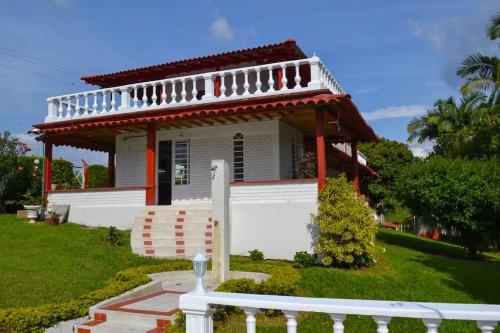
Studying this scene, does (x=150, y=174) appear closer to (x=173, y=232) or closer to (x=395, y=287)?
(x=173, y=232)

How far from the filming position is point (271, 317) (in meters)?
6.50

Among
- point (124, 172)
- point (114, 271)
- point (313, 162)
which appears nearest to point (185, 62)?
point (124, 172)

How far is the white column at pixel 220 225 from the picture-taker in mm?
7562

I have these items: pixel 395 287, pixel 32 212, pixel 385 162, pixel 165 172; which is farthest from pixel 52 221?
pixel 385 162

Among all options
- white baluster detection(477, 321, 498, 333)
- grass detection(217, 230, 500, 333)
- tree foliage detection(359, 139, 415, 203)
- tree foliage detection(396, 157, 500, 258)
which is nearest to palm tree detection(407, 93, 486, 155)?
tree foliage detection(359, 139, 415, 203)

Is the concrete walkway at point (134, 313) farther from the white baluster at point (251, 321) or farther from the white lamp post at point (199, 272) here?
the white baluster at point (251, 321)

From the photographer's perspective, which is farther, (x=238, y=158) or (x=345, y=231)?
(x=238, y=158)

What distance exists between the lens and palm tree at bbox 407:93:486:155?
23189 mm

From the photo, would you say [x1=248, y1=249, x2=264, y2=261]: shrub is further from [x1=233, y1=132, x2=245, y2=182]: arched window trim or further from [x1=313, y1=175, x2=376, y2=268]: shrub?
[x1=233, y1=132, x2=245, y2=182]: arched window trim

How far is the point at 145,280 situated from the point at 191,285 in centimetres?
85

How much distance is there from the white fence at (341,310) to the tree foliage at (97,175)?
2202cm

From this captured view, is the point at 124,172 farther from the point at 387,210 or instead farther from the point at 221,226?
the point at 387,210

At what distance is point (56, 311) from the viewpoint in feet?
20.8

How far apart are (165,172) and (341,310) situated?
42.0 feet
